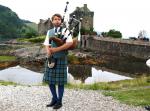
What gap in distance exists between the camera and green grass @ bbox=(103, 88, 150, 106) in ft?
41.2

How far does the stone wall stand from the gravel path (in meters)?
47.0

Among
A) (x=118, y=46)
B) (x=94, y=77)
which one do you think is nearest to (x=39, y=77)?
(x=94, y=77)

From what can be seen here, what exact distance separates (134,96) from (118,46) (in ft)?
193

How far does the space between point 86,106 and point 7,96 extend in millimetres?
2766

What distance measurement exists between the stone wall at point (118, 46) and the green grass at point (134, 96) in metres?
46.1

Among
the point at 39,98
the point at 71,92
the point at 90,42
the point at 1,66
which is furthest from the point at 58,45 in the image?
the point at 90,42

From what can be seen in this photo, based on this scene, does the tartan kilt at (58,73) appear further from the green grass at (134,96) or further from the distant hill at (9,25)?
the distant hill at (9,25)

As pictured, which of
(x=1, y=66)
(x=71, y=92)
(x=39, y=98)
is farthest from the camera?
(x=1, y=66)

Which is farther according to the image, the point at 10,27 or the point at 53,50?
the point at 10,27

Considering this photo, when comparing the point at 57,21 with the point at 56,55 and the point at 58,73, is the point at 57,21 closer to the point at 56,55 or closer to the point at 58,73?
the point at 56,55

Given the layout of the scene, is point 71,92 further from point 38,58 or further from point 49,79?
point 38,58

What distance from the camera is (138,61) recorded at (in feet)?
205

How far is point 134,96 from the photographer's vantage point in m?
13.7

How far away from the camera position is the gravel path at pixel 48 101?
37.7 ft
